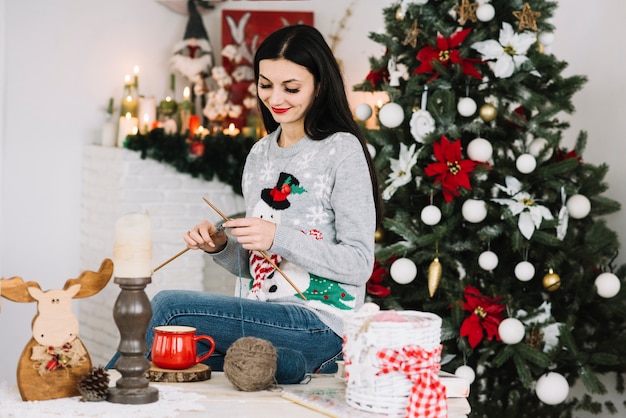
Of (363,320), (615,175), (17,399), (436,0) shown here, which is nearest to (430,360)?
(363,320)

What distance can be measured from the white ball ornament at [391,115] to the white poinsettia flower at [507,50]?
301 millimetres

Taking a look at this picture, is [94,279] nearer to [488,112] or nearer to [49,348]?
[49,348]

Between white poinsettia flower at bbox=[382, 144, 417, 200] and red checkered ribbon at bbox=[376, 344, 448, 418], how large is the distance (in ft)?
4.76

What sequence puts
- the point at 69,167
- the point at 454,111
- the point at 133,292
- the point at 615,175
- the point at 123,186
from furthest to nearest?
the point at 69,167 < the point at 123,186 < the point at 615,175 < the point at 454,111 < the point at 133,292

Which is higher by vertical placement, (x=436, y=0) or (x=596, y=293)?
(x=436, y=0)

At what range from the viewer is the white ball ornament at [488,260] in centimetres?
279

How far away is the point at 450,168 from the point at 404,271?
1.11 feet

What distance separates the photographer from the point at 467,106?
282cm

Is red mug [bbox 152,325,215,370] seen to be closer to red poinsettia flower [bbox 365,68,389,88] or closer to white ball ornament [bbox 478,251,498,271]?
white ball ornament [bbox 478,251,498,271]

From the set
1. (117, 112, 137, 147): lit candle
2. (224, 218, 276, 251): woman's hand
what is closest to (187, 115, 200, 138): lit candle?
(117, 112, 137, 147): lit candle

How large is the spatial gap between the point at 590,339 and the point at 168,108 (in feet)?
7.38

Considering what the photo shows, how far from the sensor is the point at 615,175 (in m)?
3.26

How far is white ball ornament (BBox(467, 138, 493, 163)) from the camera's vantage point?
2793mm

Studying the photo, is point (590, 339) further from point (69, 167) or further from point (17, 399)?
point (69, 167)
